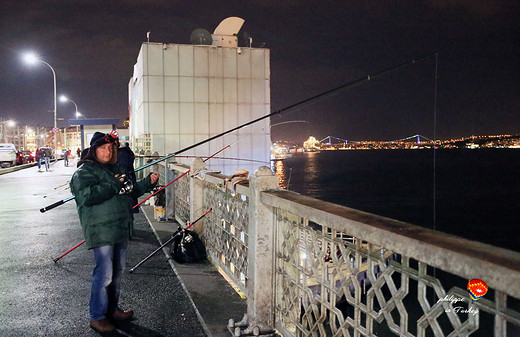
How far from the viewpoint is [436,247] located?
194cm

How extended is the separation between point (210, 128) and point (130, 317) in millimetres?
14747

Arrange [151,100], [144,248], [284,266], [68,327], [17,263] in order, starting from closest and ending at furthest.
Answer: [284,266] < [68,327] < [17,263] < [144,248] < [151,100]

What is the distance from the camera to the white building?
17.7m

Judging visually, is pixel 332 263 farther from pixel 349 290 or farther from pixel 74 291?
pixel 74 291

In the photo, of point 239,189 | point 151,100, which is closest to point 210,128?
point 151,100

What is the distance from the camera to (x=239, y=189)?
4.57 meters

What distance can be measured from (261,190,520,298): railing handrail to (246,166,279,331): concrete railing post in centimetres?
95

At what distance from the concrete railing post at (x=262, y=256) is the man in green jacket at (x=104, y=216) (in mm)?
1211

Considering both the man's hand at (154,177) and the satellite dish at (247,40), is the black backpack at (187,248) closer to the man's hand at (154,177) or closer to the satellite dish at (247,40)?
the man's hand at (154,177)

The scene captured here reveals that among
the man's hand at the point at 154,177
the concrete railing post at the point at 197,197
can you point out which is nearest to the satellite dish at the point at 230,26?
the concrete railing post at the point at 197,197

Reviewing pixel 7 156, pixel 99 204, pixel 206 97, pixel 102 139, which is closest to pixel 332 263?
pixel 99 204

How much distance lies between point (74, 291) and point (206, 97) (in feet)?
46.3

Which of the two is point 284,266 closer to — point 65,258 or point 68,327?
point 68,327

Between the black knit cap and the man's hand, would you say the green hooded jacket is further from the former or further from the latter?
the man's hand
